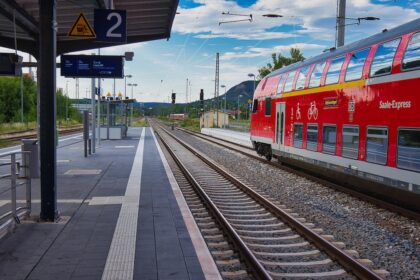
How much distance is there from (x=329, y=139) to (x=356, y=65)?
2.22 meters

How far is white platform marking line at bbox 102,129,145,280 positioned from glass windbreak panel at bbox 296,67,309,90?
6.48 m

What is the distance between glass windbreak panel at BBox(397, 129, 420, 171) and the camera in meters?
8.78

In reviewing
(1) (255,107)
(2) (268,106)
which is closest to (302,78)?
(2) (268,106)

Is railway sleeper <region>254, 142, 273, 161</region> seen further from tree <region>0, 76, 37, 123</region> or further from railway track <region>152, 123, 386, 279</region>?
tree <region>0, 76, 37, 123</region>

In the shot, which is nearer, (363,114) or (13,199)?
(13,199)

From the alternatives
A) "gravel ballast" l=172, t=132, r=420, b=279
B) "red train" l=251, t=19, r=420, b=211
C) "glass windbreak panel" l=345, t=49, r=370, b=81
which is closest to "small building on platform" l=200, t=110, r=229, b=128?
"red train" l=251, t=19, r=420, b=211

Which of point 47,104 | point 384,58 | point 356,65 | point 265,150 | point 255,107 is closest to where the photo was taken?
point 47,104

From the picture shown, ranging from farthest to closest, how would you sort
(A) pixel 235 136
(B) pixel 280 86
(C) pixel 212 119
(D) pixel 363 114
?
(C) pixel 212 119 → (A) pixel 235 136 → (B) pixel 280 86 → (D) pixel 363 114

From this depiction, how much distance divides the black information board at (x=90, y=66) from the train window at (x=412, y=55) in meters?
9.12

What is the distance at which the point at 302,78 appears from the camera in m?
15.3

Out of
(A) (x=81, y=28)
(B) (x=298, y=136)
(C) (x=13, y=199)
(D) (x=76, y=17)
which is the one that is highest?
(D) (x=76, y=17)

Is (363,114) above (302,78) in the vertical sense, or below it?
below

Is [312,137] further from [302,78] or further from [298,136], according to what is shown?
[302,78]

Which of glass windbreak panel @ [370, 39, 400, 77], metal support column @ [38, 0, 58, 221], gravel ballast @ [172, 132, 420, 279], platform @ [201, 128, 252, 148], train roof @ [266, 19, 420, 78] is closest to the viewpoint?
gravel ballast @ [172, 132, 420, 279]
